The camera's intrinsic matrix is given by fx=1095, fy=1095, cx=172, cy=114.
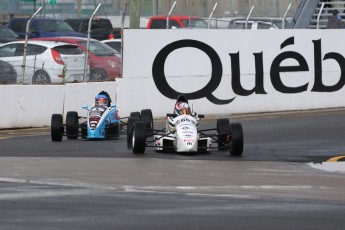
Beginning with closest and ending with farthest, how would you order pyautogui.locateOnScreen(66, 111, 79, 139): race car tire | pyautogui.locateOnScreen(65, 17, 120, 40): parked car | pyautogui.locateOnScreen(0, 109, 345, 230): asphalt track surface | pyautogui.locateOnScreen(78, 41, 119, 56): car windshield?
pyautogui.locateOnScreen(0, 109, 345, 230): asphalt track surface
pyautogui.locateOnScreen(66, 111, 79, 139): race car tire
pyautogui.locateOnScreen(78, 41, 119, 56): car windshield
pyautogui.locateOnScreen(65, 17, 120, 40): parked car

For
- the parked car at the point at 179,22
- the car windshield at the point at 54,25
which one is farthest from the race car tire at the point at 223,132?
the car windshield at the point at 54,25

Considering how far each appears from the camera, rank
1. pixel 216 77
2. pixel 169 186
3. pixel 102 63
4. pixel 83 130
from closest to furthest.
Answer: pixel 169 186 < pixel 83 130 < pixel 216 77 < pixel 102 63

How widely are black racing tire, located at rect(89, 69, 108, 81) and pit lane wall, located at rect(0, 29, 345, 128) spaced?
3.02 ft

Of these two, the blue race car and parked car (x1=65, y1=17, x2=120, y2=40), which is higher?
parked car (x1=65, y1=17, x2=120, y2=40)

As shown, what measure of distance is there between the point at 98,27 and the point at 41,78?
52.8ft

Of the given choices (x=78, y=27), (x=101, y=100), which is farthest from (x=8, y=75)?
(x=78, y=27)

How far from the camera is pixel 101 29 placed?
4000 centimetres

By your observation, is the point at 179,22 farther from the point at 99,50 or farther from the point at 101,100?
the point at 101,100

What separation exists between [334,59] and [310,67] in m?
0.84

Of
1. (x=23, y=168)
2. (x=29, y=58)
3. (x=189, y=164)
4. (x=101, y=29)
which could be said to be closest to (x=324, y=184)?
(x=189, y=164)

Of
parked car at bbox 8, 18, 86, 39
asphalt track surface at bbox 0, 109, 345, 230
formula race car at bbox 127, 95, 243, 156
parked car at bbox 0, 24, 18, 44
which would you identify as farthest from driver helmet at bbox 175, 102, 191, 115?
parked car at bbox 8, 18, 86, 39

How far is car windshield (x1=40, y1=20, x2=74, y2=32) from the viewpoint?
124 ft

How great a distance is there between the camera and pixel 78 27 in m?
39.2

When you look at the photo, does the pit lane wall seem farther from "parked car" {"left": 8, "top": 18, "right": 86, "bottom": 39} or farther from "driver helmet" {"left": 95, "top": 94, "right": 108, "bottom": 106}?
"parked car" {"left": 8, "top": 18, "right": 86, "bottom": 39}
